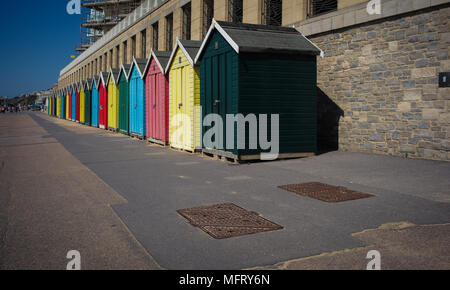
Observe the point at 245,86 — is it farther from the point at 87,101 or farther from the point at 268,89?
the point at 87,101

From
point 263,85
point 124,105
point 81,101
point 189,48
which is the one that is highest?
point 189,48

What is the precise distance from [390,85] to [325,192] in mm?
5627

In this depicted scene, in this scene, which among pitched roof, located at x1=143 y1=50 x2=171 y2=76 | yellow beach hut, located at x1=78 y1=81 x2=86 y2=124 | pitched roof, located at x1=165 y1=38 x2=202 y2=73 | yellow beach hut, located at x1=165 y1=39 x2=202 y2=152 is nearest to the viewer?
yellow beach hut, located at x1=165 y1=39 x2=202 y2=152

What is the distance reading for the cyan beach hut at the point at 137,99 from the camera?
708 inches

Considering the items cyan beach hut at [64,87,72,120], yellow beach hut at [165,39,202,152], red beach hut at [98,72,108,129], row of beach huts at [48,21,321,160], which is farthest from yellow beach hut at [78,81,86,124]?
row of beach huts at [48,21,321,160]

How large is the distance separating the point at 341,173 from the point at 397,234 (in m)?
4.33

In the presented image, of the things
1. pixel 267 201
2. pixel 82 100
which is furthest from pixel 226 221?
pixel 82 100

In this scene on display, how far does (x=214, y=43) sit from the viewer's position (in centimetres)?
1150

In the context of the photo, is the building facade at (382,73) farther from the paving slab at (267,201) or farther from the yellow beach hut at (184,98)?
the yellow beach hut at (184,98)

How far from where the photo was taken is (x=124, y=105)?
21328mm

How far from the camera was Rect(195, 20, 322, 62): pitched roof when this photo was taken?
34.0ft

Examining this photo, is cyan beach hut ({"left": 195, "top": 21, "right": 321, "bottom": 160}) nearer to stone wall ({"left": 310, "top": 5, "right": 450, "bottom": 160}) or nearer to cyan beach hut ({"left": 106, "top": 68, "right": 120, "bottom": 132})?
stone wall ({"left": 310, "top": 5, "right": 450, "bottom": 160})

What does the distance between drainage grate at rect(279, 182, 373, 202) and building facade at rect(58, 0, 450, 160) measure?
413 centimetres

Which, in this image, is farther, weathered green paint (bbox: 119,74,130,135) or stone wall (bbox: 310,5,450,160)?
weathered green paint (bbox: 119,74,130,135)
